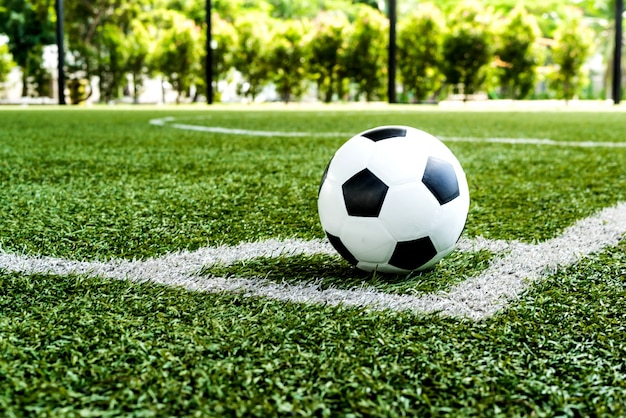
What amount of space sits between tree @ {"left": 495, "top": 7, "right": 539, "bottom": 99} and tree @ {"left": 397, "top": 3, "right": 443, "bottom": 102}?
5.57 ft

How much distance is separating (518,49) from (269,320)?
19.9m

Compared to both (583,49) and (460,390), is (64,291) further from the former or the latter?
(583,49)

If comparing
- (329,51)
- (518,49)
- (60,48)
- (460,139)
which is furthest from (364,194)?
(329,51)

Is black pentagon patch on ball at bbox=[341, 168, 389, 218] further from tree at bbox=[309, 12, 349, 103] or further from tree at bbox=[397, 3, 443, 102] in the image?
tree at bbox=[309, 12, 349, 103]

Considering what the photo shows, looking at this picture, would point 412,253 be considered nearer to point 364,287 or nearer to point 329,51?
point 364,287

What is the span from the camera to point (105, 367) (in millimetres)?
1207

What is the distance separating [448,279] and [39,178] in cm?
240

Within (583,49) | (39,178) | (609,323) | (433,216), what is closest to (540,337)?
(609,323)

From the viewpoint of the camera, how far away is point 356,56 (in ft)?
69.1

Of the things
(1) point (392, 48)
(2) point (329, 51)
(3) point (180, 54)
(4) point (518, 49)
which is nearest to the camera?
(1) point (392, 48)

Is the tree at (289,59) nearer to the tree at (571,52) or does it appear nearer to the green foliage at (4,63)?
the tree at (571,52)

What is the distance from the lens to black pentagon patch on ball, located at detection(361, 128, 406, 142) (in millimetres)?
1886

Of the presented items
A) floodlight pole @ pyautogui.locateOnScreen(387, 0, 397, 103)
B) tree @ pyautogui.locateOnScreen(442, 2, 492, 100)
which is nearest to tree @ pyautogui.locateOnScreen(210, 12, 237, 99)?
floodlight pole @ pyautogui.locateOnScreen(387, 0, 397, 103)

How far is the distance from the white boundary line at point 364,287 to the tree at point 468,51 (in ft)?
59.2
